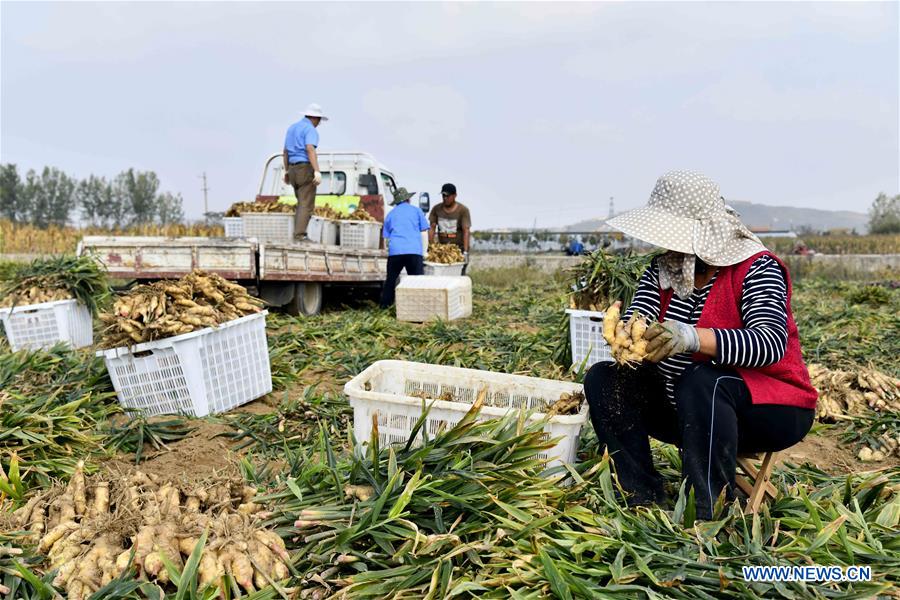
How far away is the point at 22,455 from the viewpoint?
326cm

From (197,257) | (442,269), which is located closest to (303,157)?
(197,257)

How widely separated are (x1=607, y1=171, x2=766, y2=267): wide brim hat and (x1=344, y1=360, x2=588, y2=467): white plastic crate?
2.68ft

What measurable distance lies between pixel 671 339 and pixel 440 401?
1.02 meters

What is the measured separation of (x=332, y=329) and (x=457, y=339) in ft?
4.28

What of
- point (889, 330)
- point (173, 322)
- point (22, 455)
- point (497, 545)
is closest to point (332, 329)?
point (173, 322)

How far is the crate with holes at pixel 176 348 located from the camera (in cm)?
408

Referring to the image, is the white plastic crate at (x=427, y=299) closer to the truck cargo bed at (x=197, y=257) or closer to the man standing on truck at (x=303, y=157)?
the truck cargo bed at (x=197, y=257)

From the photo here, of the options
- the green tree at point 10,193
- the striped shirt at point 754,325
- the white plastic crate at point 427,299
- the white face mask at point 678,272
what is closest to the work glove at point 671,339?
the striped shirt at point 754,325

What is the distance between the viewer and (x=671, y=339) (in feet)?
7.81

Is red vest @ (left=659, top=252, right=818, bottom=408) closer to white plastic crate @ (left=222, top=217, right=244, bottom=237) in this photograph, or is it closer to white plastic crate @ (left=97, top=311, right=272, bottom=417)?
white plastic crate @ (left=97, top=311, right=272, bottom=417)

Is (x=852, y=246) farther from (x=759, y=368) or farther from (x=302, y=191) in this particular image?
(x=759, y=368)

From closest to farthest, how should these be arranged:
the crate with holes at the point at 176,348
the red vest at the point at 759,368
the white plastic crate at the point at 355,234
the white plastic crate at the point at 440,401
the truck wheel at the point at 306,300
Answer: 1. the red vest at the point at 759,368
2. the white plastic crate at the point at 440,401
3. the crate with holes at the point at 176,348
4. the truck wheel at the point at 306,300
5. the white plastic crate at the point at 355,234

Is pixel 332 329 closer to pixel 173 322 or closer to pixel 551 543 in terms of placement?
pixel 173 322

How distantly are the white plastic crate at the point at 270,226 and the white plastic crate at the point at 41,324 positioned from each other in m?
3.64
